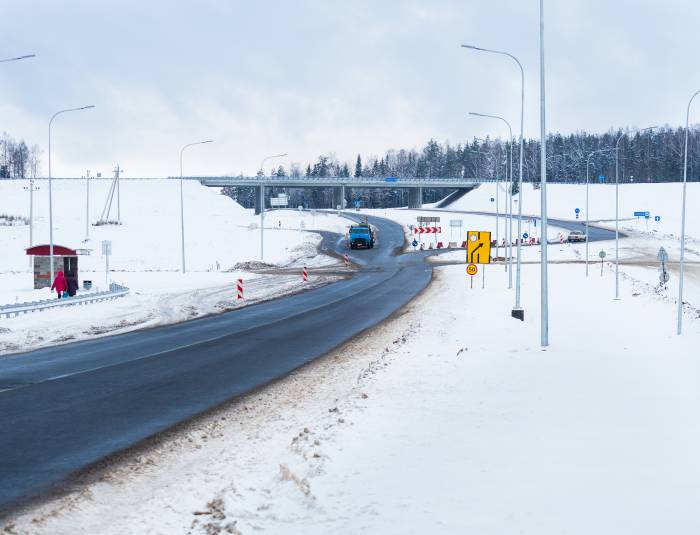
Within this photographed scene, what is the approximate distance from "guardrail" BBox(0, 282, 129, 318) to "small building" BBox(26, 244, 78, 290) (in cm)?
481

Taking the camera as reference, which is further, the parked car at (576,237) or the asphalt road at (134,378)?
the parked car at (576,237)

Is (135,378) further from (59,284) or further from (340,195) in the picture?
(340,195)

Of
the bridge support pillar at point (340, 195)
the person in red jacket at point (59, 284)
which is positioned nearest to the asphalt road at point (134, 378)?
the person in red jacket at point (59, 284)

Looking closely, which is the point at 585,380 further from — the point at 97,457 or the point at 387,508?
the point at 97,457

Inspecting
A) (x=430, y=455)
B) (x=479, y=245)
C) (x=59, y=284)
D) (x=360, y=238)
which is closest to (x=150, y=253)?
(x=360, y=238)

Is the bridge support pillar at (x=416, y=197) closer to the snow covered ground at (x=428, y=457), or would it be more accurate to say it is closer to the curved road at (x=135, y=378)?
the curved road at (x=135, y=378)

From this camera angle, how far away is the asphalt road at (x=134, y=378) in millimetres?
10180

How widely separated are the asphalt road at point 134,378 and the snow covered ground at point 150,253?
289 cm

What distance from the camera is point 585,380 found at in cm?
1441

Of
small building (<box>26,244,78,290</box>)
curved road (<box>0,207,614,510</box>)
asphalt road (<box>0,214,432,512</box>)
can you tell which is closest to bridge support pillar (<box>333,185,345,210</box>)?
small building (<box>26,244,78,290</box>)

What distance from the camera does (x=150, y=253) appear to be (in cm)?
7706

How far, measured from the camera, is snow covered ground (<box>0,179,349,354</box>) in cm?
2820

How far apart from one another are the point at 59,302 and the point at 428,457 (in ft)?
81.3

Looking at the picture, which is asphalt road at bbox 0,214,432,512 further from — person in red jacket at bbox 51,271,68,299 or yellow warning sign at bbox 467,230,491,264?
person in red jacket at bbox 51,271,68,299
